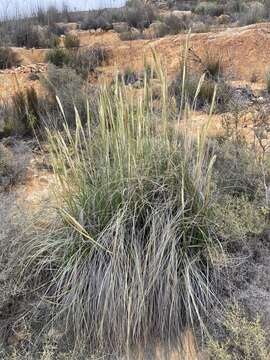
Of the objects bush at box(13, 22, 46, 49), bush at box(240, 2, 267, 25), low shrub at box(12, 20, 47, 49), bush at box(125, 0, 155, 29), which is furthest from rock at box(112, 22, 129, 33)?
bush at box(240, 2, 267, 25)

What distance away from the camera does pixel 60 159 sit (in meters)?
2.60

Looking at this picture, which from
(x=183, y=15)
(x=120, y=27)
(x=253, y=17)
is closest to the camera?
(x=253, y=17)

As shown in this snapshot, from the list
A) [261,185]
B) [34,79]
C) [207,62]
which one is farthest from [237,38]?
[261,185]

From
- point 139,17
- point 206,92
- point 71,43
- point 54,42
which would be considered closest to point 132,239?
point 206,92

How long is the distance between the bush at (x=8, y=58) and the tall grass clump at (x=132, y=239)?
6399 millimetres

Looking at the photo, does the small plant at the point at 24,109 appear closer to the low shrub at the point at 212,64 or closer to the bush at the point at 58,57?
the bush at the point at 58,57

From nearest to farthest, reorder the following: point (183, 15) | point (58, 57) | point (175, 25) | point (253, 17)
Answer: point (58, 57), point (175, 25), point (253, 17), point (183, 15)

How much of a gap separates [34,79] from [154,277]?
5.87 meters

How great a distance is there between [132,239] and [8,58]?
722 cm

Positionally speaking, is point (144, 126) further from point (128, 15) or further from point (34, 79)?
point (128, 15)

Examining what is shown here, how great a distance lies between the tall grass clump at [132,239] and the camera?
2.18 metres

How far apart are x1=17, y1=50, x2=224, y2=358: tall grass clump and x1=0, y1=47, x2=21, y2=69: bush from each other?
6399mm

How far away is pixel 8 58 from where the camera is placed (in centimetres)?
851

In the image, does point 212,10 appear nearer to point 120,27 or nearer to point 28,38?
point 120,27
